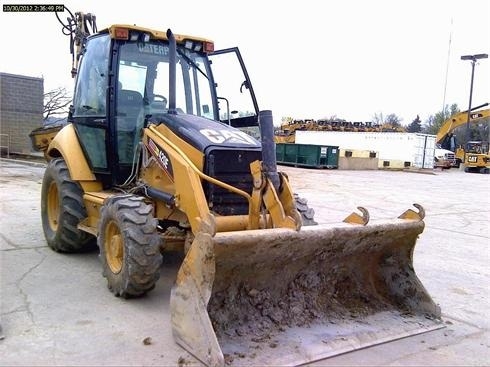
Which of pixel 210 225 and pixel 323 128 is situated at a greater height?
pixel 323 128

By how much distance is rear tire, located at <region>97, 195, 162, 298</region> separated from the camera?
436 centimetres

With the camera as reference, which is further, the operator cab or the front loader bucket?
the operator cab

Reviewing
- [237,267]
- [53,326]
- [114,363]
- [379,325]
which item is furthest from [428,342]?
[53,326]

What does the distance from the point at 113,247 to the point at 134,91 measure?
5.98 feet

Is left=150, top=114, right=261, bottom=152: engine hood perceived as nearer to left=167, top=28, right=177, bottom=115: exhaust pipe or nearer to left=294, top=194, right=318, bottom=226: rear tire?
left=167, top=28, right=177, bottom=115: exhaust pipe

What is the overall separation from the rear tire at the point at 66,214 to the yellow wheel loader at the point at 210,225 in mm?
17

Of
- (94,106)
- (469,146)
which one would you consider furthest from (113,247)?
(469,146)

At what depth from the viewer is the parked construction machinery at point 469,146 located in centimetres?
3638

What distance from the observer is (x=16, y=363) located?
343 cm

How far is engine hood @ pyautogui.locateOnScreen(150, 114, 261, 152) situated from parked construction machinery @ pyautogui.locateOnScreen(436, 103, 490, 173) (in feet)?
116

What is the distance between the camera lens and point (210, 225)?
3525 mm

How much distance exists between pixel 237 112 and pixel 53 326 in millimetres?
3259
